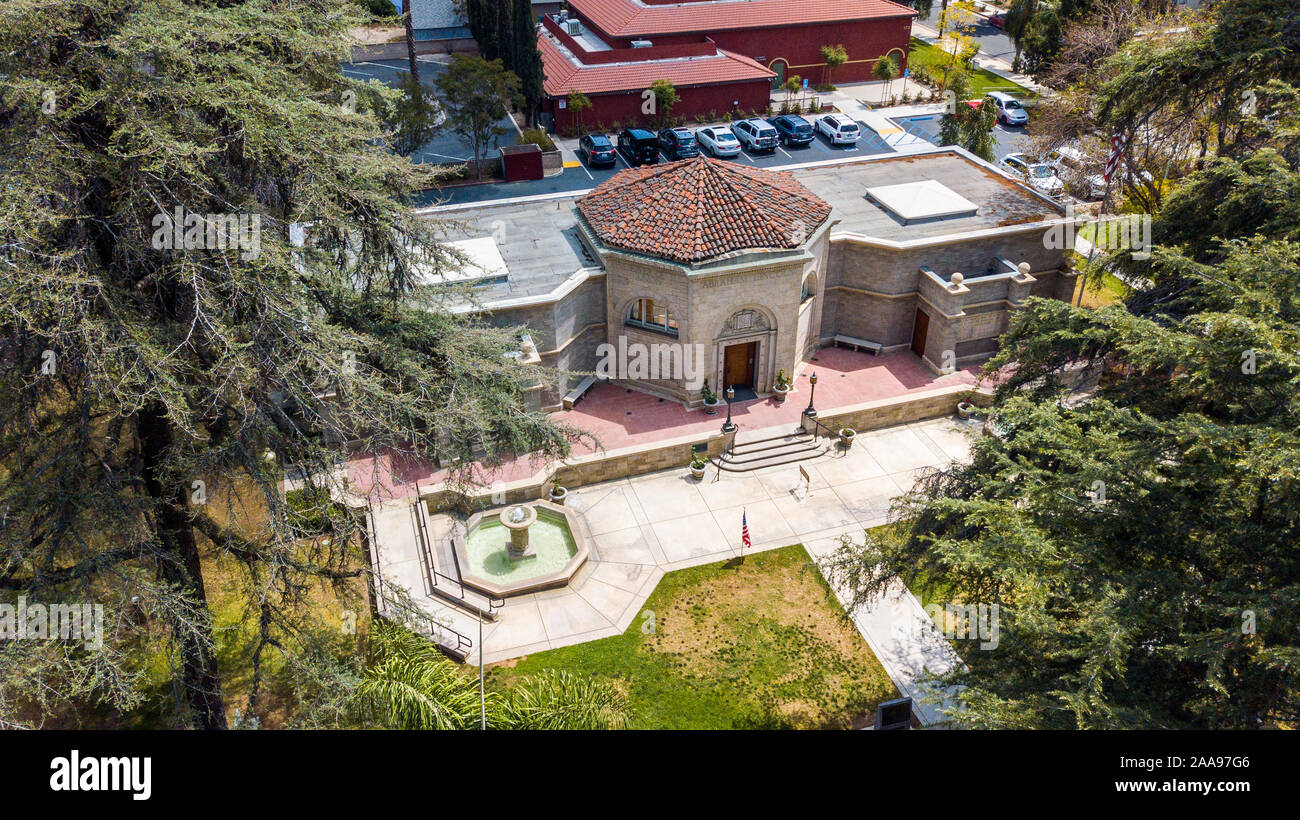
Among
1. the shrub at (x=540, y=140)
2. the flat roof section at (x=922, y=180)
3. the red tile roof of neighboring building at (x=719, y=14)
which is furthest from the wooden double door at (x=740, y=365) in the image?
the red tile roof of neighboring building at (x=719, y=14)

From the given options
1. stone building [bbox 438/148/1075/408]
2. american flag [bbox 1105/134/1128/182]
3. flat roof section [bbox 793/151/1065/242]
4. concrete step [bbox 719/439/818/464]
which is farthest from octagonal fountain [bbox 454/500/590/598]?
american flag [bbox 1105/134/1128/182]

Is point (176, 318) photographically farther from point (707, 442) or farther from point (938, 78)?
point (938, 78)

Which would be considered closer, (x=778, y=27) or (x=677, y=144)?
(x=677, y=144)

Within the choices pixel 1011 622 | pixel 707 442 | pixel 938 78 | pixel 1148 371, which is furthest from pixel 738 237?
pixel 938 78

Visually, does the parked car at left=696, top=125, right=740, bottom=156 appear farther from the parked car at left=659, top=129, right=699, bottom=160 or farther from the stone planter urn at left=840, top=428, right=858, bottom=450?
the stone planter urn at left=840, top=428, right=858, bottom=450

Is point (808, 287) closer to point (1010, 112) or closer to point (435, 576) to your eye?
point (435, 576)

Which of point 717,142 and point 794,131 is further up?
point 794,131

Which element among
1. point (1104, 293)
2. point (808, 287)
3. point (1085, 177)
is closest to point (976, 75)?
point (1085, 177)
